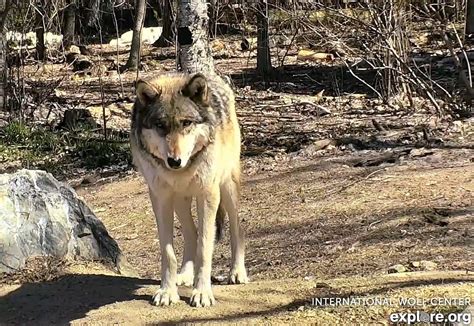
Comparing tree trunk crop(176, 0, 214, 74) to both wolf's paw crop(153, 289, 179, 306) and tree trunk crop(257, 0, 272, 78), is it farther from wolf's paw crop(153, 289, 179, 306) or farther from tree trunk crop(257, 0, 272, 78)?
tree trunk crop(257, 0, 272, 78)

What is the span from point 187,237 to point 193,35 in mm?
4978

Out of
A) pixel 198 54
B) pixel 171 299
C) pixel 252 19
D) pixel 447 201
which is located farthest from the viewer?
pixel 252 19

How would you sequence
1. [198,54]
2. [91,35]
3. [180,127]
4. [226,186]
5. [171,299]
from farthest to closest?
[91,35] → [198,54] → [226,186] → [171,299] → [180,127]

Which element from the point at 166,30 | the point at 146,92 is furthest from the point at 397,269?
the point at 166,30

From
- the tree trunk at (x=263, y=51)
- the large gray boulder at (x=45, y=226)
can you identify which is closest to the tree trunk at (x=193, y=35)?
the large gray boulder at (x=45, y=226)

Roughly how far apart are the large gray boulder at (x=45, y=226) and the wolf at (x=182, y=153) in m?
1.80

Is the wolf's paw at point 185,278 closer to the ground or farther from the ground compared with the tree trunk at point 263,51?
closer to the ground

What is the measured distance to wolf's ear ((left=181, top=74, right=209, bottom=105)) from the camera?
5.30 meters

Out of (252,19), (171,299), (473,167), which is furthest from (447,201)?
(252,19)

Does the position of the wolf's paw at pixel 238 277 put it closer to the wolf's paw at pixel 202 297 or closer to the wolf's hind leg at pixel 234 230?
the wolf's hind leg at pixel 234 230

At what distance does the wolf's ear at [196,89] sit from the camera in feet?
17.4

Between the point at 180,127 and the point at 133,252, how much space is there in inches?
145

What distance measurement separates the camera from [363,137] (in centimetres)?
1108

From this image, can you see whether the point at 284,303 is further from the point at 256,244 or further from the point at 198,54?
the point at 198,54
